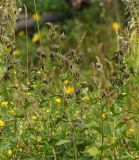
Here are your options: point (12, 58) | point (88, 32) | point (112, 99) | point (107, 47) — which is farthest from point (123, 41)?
point (88, 32)

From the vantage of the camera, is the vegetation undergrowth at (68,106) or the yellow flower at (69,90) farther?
the yellow flower at (69,90)

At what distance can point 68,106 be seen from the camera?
337 centimetres

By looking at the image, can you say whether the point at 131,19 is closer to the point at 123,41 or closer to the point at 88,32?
the point at 123,41

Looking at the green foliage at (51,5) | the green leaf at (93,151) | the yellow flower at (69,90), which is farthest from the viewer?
the green foliage at (51,5)

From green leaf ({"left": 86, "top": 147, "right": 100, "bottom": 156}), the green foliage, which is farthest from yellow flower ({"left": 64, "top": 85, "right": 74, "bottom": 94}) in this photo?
the green foliage

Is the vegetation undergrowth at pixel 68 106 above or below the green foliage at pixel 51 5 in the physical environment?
below

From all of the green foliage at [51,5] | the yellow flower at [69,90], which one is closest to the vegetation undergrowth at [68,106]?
→ the yellow flower at [69,90]

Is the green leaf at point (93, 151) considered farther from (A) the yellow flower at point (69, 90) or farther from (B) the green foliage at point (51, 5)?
(B) the green foliage at point (51, 5)

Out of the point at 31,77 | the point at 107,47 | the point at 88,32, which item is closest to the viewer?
the point at 31,77

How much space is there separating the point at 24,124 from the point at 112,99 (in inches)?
22.9

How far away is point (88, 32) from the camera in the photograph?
950 cm

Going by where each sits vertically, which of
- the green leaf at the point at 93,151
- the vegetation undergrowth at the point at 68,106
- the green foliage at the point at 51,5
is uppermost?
the green foliage at the point at 51,5

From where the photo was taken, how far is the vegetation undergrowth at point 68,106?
316 centimetres

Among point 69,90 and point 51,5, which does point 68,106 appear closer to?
point 69,90
